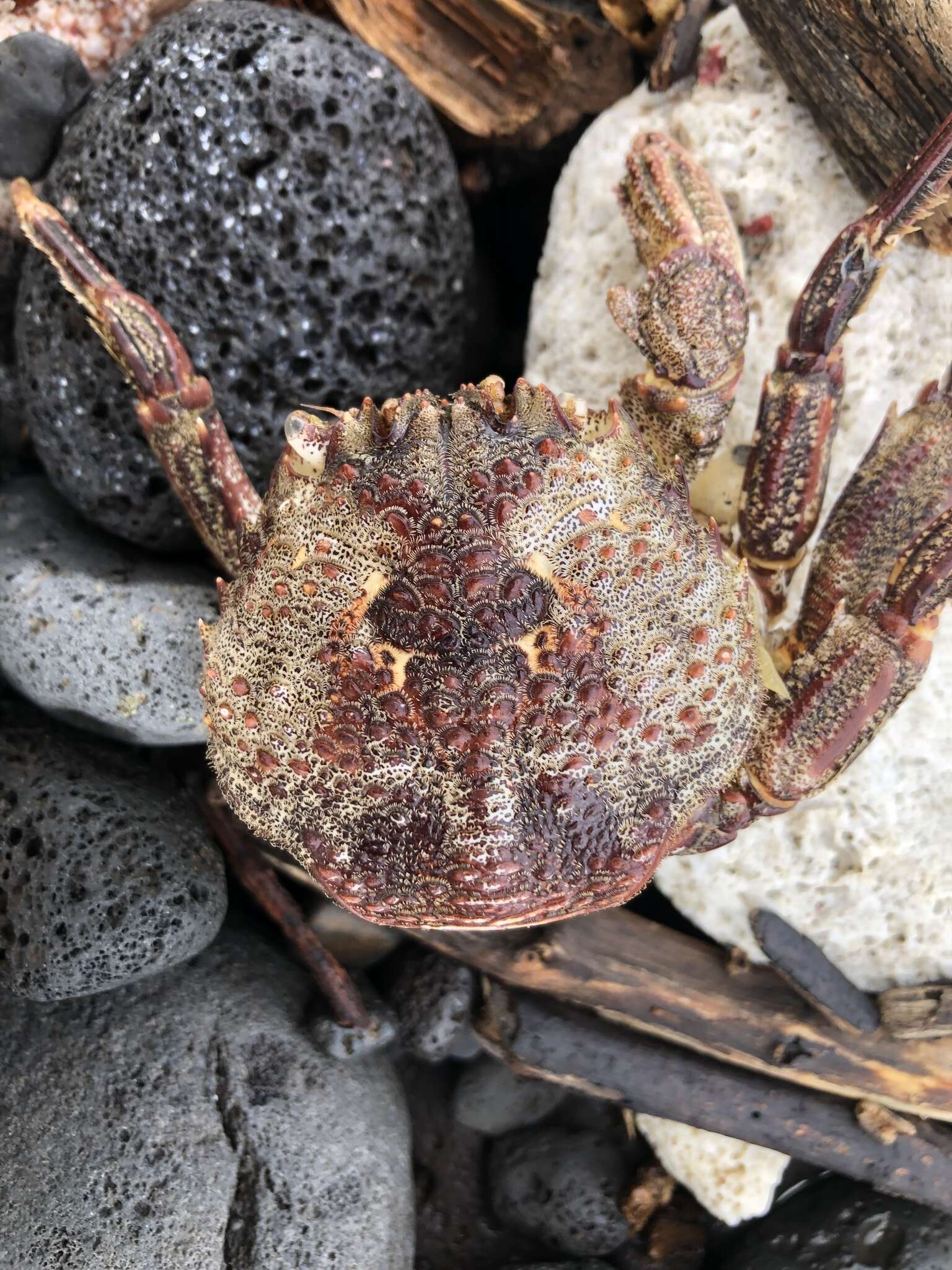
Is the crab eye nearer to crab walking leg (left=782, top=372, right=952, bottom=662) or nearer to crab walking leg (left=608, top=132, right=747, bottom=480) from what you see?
crab walking leg (left=608, top=132, right=747, bottom=480)

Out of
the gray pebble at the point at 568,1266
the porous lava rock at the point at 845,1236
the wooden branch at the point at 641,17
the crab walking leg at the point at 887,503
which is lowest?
the gray pebble at the point at 568,1266

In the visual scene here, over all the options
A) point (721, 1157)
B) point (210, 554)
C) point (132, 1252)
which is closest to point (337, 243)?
point (210, 554)

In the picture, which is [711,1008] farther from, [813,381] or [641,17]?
[641,17]

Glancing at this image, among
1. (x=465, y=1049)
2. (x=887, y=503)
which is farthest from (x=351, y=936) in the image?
(x=887, y=503)

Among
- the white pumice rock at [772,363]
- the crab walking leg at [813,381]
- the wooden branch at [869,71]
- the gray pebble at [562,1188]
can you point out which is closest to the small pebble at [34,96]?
the white pumice rock at [772,363]

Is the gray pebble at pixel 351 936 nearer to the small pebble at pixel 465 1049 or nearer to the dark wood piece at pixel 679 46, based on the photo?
the small pebble at pixel 465 1049

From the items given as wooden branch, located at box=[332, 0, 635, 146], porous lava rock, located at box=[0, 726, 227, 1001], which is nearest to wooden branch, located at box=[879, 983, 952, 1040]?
porous lava rock, located at box=[0, 726, 227, 1001]

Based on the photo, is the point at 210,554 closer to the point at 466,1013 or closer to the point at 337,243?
the point at 337,243
